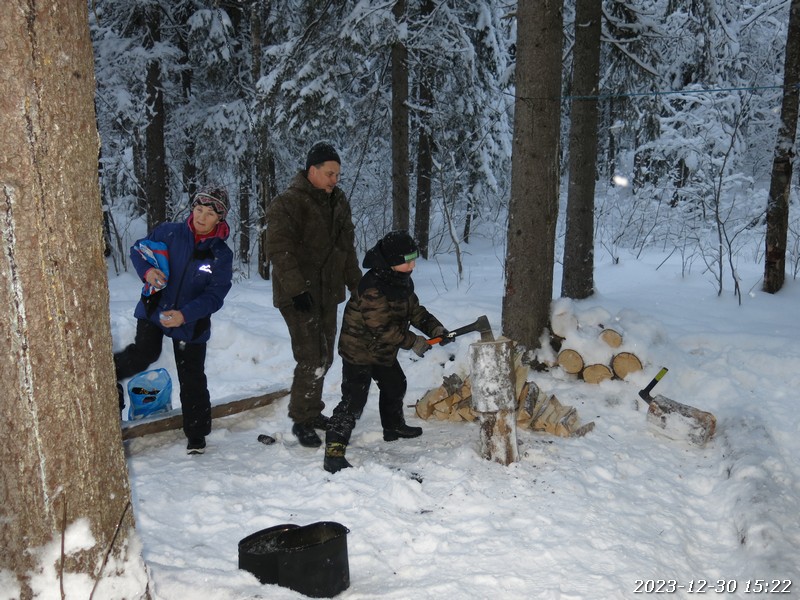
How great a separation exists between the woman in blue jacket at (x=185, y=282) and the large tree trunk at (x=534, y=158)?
2723mm

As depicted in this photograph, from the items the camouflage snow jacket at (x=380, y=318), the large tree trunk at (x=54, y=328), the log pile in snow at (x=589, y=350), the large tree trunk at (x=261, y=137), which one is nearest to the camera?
the large tree trunk at (x=54, y=328)

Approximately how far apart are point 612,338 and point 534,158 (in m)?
1.83

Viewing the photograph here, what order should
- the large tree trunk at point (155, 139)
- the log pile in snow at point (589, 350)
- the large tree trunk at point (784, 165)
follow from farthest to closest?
the large tree trunk at point (155, 139) → the large tree trunk at point (784, 165) → the log pile in snow at point (589, 350)

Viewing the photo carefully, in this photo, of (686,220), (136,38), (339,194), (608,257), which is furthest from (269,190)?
(686,220)

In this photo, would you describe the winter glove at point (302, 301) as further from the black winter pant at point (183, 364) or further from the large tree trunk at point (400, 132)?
the large tree trunk at point (400, 132)

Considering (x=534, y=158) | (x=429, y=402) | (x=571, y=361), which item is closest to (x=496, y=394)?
(x=429, y=402)

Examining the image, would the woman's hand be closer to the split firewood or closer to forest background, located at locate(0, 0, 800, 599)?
forest background, located at locate(0, 0, 800, 599)

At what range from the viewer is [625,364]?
18.4ft

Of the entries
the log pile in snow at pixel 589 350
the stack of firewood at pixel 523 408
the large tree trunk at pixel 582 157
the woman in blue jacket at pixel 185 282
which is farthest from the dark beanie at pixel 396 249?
the large tree trunk at pixel 582 157

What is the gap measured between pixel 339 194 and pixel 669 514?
3142 mm

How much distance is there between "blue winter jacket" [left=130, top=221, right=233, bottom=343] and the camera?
420 centimetres

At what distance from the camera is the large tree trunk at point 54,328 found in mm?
1806

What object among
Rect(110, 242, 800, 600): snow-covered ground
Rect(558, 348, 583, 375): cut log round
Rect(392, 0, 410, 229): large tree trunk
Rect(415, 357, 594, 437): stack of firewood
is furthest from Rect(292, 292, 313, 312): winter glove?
Rect(392, 0, 410, 229): large tree trunk

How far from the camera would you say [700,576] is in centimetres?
318
